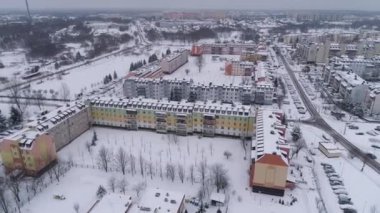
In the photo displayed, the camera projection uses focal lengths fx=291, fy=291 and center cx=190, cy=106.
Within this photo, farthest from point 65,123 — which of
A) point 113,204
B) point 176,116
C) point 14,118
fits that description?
point 113,204

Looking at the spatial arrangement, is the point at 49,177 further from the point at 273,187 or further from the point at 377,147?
the point at 377,147

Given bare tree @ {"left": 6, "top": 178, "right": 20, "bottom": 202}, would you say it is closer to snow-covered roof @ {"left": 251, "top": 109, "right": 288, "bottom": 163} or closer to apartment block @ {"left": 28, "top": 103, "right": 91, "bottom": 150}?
apartment block @ {"left": 28, "top": 103, "right": 91, "bottom": 150}

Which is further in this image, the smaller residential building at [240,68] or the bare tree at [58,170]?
the smaller residential building at [240,68]

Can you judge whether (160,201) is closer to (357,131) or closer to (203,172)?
(203,172)

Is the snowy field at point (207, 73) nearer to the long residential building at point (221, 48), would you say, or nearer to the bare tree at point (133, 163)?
the long residential building at point (221, 48)

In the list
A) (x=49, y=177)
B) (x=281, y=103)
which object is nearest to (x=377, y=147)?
(x=281, y=103)

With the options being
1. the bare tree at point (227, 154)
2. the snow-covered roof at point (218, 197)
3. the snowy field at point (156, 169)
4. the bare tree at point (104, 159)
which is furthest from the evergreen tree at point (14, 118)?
the snow-covered roof at point (218, 197)
